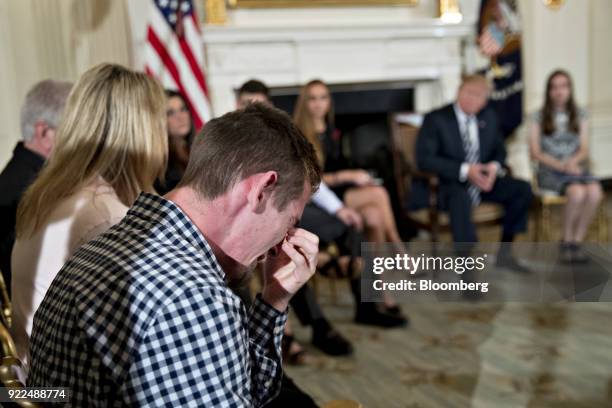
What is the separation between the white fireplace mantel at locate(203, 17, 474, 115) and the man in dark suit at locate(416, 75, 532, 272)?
1.80 m

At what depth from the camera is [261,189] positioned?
83cm

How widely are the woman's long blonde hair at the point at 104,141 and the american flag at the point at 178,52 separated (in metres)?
2.35

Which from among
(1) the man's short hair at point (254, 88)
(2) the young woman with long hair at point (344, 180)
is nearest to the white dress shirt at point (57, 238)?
(1) the man's short hair at point (254, 88)

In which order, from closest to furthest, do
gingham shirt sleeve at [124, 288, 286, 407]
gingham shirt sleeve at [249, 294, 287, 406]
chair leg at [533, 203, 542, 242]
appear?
1. gingham shirt sleeve at [124, 288, 286, 407]
2. gingham shirt sleeve at [249, 294, 287, 406]
3. chair leg at [533, 203, 542, 242]

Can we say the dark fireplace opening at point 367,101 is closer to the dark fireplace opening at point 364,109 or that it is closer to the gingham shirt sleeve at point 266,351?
the dark fireplace opening at point 364,109

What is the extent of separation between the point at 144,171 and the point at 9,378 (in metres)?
0.65

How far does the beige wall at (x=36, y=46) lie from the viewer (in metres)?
3.07

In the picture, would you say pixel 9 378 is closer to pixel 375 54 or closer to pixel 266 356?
pixel 266 356

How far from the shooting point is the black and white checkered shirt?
697 millimetres

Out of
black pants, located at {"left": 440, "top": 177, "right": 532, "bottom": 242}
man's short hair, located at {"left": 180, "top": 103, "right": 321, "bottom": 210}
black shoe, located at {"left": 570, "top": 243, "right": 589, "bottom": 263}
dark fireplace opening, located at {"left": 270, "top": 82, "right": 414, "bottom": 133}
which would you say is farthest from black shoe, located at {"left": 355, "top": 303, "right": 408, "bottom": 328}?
dark fireplace opening, located at {"left": 270, "top": 82, "right": 414, "bottom": 133}

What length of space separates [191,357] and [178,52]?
335 cm

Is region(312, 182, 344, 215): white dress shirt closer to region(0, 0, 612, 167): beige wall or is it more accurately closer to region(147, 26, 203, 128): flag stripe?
region(147, 26, 203, 128): flag stripe

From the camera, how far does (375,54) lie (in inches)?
218

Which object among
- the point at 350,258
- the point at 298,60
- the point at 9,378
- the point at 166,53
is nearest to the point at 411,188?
the point at 350,258
